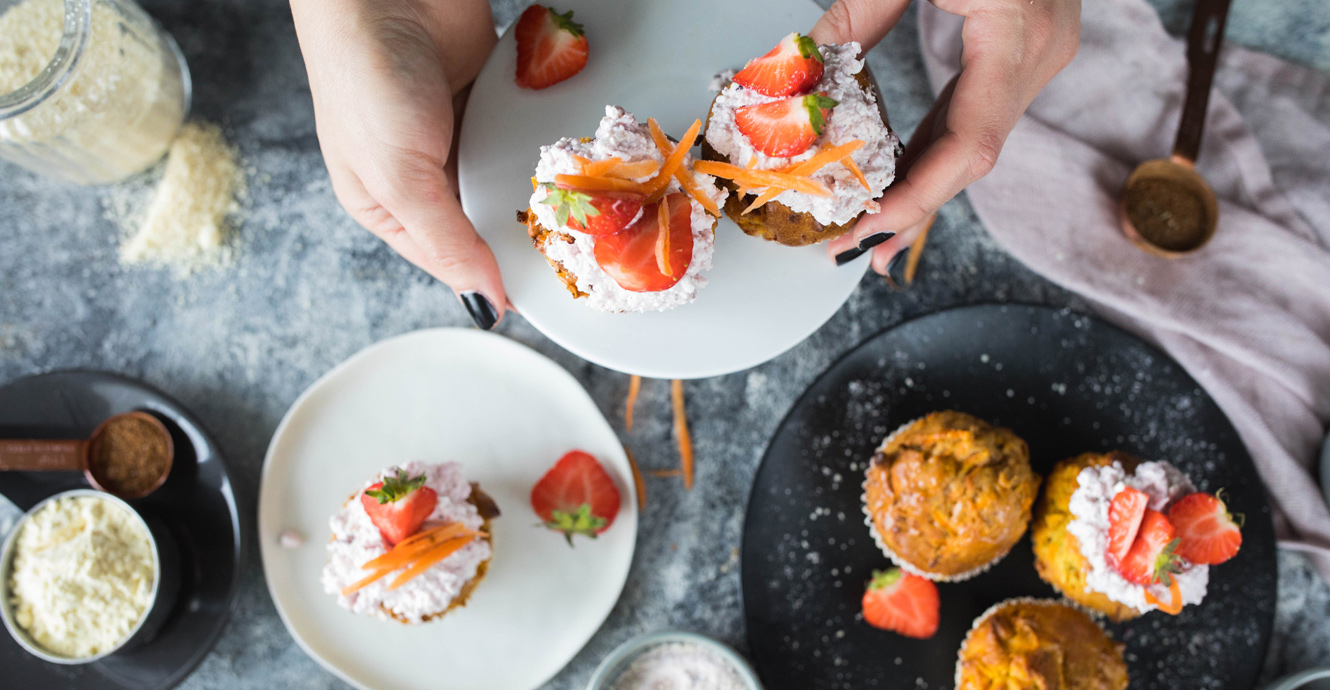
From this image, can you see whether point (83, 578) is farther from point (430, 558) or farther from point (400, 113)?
point (400, 113)

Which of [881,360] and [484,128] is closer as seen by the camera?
[484,128]

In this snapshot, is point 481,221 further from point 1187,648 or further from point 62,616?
point 1187,648

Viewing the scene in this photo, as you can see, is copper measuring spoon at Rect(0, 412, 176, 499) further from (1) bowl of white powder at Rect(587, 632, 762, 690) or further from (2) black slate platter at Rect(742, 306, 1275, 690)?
(2) black slate platter at Rect(742, 306, 1275, 690)

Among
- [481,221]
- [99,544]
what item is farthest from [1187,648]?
[99,544]

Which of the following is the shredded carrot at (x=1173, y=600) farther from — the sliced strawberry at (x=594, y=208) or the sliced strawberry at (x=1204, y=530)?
the sliced strawberry at (x=594, y=208)

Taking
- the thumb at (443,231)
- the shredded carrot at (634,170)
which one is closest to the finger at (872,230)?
the shredded carrot at (634,170)
